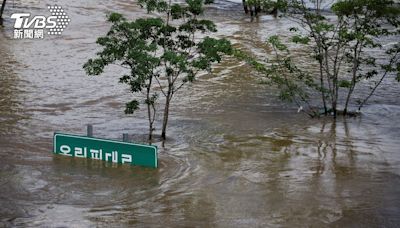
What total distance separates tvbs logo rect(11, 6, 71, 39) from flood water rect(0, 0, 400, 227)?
7.23m

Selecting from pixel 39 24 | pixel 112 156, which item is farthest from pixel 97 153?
pixel 39 24

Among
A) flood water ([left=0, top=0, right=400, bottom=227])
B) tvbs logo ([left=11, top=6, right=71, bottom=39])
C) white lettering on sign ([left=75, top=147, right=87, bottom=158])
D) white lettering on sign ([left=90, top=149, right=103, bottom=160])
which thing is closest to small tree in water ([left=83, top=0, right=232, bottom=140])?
flood water ([left=0, top=0, right=400, bottom=227])

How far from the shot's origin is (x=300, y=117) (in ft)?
54.2

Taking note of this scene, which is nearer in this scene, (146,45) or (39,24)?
(146,45)

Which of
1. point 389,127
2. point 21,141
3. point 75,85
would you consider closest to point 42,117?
point 21,141

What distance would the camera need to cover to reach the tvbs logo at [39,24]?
28.8m

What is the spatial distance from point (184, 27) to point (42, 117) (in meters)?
4.65

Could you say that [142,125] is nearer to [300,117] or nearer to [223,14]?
[300,117]

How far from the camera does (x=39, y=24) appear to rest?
3083 centimetres

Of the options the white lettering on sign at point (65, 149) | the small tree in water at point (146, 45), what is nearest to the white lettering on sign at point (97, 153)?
the white lettering on sign at point (65, 149)

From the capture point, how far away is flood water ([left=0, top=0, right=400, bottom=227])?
Answer: 9.81 meters

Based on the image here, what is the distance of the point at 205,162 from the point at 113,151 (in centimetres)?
195

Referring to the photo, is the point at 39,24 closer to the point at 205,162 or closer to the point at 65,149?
the point at 65,149

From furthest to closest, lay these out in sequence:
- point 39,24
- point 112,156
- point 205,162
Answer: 1. point 39,24
2. point 205,162
3. point 112,156
